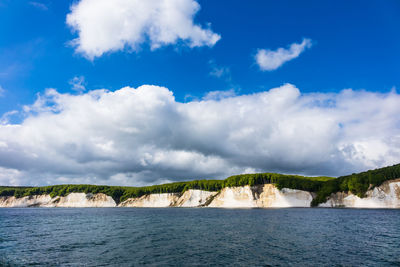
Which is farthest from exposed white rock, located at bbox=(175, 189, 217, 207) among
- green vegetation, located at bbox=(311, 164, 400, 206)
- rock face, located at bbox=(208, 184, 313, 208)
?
green vegetation, located at bbox=(311, 164, 400, 206)

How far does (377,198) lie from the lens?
10919 cm

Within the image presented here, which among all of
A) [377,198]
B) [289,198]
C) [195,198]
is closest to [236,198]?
[289,198]

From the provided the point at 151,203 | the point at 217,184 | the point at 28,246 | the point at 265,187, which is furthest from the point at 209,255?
the point at 151,203

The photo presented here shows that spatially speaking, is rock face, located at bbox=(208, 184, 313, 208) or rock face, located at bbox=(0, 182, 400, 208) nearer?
rock face, located at bbox=(0, 182, 400, 208)

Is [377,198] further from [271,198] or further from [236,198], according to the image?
[236,198]

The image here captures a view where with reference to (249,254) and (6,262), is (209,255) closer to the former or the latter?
(249,254)

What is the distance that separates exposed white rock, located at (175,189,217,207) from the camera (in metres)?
174

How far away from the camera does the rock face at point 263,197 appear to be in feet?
438

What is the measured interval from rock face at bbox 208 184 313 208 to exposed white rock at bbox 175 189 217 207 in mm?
16966

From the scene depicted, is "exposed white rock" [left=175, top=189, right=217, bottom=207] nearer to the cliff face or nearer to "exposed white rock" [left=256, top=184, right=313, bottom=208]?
the cliff face

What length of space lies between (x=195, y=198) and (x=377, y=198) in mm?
111653

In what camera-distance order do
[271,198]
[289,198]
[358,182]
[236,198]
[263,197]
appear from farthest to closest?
1. [236,198]
2. [263,197]
3. [271,198]
4. [289,198]
5. [358,182]

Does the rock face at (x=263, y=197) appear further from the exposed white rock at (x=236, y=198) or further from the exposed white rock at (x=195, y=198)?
the exposed white rock at (x=195, y=198)

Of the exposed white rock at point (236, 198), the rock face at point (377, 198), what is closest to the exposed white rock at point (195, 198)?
the exposed white rock at point (236, 198)
